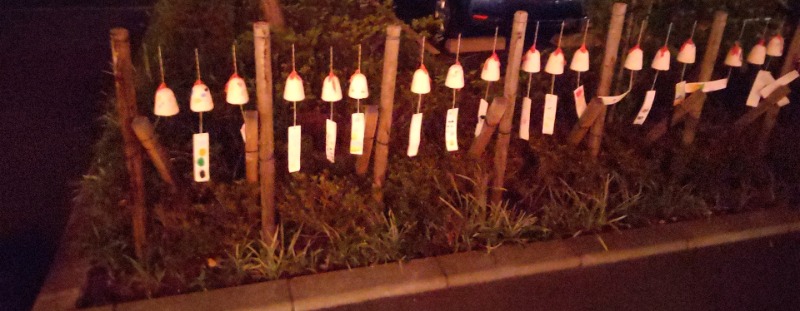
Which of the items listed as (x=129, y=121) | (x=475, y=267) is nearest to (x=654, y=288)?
(x=475, y=267)

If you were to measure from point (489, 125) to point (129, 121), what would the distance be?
186 centimetres

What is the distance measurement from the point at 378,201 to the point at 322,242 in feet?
1.30

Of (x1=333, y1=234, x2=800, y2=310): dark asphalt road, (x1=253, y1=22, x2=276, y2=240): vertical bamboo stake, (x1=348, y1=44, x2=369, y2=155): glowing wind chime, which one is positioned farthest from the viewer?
(x1=333, y1=234, x2=800, y2=310): dark asphalt road

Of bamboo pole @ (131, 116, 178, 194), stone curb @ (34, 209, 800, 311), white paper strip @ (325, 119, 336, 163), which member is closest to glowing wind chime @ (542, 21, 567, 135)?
stone curb @ (34, 209, 800, 311)

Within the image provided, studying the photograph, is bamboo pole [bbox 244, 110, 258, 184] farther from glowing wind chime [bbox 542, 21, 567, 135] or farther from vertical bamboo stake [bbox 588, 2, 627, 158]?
vertical bamboo stake [bbox 588, 2, 627, 158]

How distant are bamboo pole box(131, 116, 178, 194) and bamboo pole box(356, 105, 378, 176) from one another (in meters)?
1.03

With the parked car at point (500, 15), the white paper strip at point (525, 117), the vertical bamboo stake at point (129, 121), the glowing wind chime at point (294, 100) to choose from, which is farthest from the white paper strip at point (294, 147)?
the parked car at point (500, 15)

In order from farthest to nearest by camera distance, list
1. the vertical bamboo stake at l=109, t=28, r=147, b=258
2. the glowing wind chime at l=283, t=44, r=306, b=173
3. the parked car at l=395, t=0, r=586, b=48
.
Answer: the parked car at l=395, t=0, r=586, b=48 < the glowing wind chime at l=283, t=44, r=306, b=173 < the vertical bamboo stake at l=109, t=28, r=147, b=258

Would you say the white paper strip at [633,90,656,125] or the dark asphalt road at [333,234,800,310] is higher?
the white paper strip at [633,90,656,125]

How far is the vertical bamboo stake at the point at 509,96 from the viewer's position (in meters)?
3.42

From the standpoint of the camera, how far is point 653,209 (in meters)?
4.08

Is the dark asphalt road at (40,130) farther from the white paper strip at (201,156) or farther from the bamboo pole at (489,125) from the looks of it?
the bamboo pole at (489,125)

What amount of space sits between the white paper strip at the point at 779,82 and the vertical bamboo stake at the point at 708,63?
410 millimetres

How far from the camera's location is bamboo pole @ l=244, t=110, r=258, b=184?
10.3 feet
